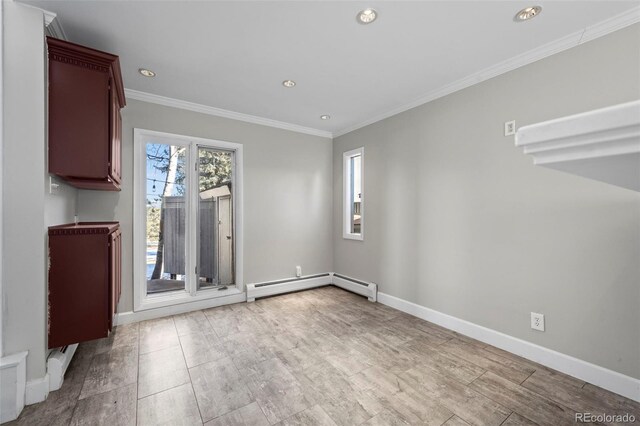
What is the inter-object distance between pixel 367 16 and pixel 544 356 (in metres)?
2.92

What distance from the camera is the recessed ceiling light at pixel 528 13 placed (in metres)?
1.77

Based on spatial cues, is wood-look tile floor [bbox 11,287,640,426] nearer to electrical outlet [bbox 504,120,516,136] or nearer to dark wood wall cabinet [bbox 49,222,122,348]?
dark wood wall cabinet [bbox 49,222,122,348]

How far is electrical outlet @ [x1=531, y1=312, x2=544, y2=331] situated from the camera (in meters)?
2.17

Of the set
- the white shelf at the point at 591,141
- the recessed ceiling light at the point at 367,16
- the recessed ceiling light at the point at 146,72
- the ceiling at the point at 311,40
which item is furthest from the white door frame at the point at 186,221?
the white shelf at the point at 591,141

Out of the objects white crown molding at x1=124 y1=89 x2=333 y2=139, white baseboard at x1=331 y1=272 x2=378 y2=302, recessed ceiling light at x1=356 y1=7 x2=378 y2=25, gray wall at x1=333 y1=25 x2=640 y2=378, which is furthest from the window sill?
recessed ceiling light at x1=356 y1=7 x2=378 y2=25

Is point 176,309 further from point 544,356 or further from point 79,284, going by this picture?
point 544,356

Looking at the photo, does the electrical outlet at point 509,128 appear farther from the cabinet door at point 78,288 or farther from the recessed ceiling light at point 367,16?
the cabinet door at point 78,288

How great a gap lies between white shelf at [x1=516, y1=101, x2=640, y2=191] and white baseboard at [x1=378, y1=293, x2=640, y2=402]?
2.25 metres

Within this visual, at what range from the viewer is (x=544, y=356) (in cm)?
215

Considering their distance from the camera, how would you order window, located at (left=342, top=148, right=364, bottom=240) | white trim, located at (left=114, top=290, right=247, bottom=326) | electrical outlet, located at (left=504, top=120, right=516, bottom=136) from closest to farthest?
electrical outlet, located at (left=504, top=120, right=516, bottom=136) < white trim, located at (left=114, top=290, right=247, bottom=326) < window, located at (left=342, top=148, right=364, bottom=240)

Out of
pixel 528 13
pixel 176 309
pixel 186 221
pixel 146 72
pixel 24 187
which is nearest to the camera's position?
pixel 24 187

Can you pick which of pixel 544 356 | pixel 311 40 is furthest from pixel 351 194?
pixel 544 356

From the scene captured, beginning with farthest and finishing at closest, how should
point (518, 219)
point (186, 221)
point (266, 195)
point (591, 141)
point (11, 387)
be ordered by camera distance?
1. point (266, 195)
2. point (186, 221)
3. point (518, 219)
4. point (11, 387)
5. point (591, 141)

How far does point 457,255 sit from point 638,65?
1.86 metres
